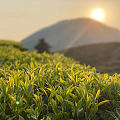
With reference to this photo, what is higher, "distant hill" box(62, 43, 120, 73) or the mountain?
the mountain

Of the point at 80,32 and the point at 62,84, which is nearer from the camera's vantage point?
the point at 62,84

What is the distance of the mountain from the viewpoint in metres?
145

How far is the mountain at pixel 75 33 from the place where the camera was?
145 m

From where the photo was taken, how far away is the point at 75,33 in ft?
492

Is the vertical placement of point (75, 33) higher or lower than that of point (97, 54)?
higher

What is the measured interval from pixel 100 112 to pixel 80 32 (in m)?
153

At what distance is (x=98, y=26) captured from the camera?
156375mm

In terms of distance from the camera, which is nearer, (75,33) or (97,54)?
(97,54)

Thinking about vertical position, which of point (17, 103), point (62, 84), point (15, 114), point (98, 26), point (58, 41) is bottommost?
point (15, 114)

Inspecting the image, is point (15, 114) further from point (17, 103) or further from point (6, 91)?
point (6, 91)

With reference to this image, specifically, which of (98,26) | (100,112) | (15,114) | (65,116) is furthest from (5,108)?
(98,26)

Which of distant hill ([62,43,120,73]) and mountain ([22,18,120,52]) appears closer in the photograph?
distant hill ([62,43,120,73])

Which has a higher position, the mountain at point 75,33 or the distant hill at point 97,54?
the mountain at point 75,33

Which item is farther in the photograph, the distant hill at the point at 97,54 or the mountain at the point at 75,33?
the mountain at the point at 75,33
